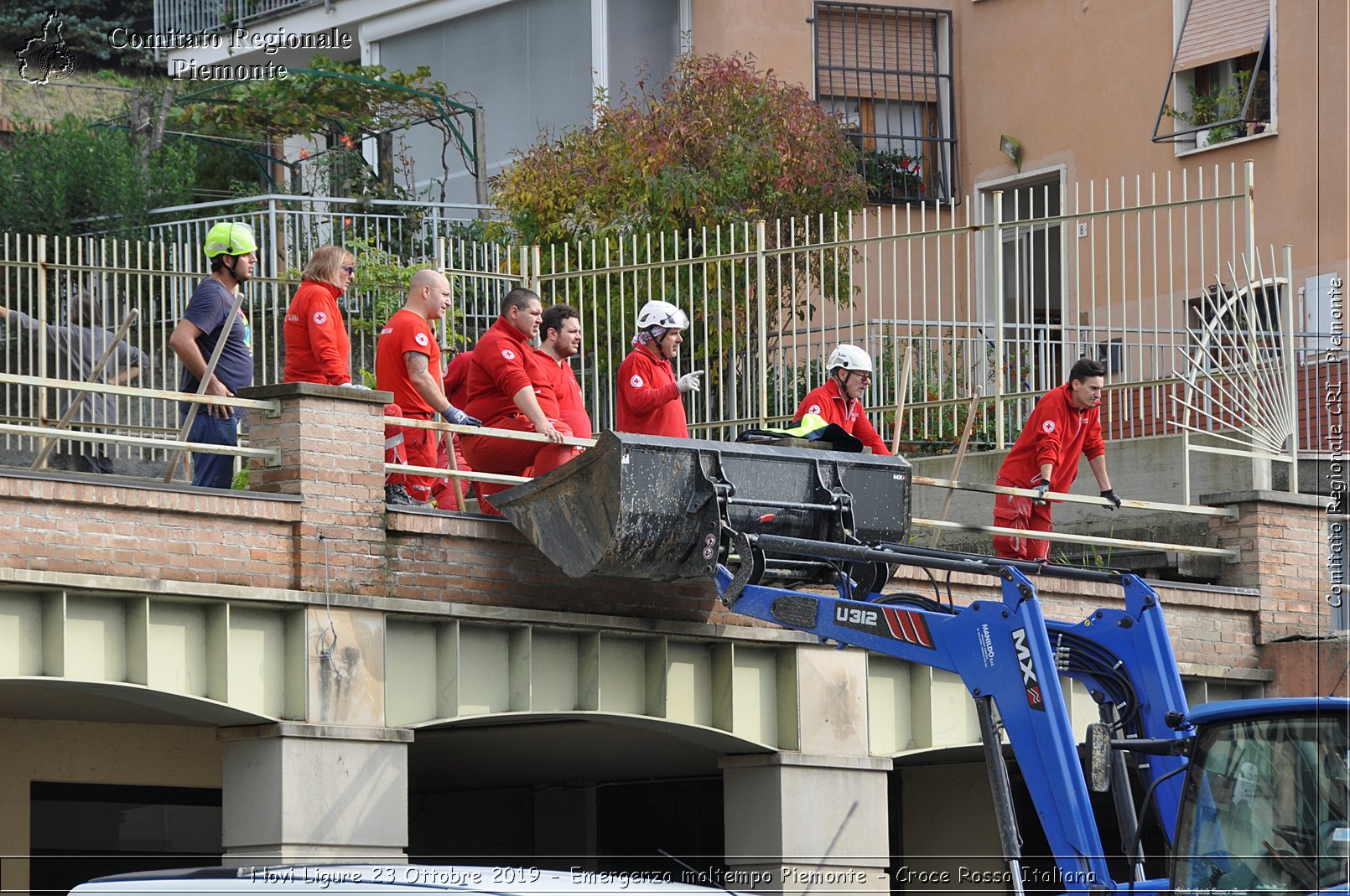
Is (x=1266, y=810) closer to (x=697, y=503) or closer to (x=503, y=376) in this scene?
(x=697, y=503)

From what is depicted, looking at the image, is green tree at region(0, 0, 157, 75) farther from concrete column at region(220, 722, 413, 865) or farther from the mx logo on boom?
concrete column at region(220, 722, 413, 865)

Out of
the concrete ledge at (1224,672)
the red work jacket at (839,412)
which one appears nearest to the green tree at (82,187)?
the red work jacket at (839,412)

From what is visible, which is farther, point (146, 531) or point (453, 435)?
point (453, 435)

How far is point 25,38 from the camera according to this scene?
122ft

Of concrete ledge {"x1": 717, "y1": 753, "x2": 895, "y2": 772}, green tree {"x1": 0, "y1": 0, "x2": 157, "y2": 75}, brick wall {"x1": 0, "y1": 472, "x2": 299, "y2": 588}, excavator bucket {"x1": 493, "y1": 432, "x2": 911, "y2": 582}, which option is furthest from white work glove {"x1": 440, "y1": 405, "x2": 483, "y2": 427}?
green tree {"x1": 0, "y1": 0, "x2": 157, "y2": 75}

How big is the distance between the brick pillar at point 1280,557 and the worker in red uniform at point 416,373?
263 inches

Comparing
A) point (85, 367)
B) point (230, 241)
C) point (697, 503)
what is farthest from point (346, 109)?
point (697, 503)

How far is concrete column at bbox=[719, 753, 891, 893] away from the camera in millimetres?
13898

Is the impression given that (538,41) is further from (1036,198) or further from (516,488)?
(516,488)

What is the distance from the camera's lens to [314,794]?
12.0 m

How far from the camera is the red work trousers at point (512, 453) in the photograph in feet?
43.4

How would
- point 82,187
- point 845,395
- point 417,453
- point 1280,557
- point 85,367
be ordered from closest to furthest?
point 417,453 < point 845,395 < point 1280,557 < point 85,367 < point 82,187

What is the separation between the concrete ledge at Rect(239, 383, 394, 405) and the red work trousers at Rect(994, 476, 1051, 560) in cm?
508

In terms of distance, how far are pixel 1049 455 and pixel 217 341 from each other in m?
6.18
